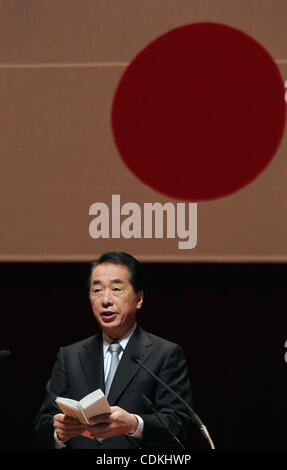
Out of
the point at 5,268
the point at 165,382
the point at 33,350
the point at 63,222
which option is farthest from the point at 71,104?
Answer: the point at 165,382

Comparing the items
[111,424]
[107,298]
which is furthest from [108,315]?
[111,424]

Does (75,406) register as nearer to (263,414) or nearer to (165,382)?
(165,382)

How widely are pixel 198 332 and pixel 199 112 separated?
2.60 feet

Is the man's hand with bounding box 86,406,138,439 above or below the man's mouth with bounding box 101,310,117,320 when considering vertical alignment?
below

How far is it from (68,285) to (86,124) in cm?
59

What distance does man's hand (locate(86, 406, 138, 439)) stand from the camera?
195cm

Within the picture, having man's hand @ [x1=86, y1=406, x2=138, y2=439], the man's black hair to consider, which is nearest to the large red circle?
the man's black hair

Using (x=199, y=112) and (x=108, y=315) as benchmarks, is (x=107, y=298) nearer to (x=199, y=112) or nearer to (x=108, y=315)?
(x=108, y=315)

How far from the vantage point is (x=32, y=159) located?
291 cm

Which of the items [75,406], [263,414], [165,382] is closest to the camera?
[75,406]

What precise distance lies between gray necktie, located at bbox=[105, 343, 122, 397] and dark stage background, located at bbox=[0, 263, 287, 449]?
73cm

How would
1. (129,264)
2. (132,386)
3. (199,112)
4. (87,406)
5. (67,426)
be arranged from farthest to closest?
(199,112) < (129,264) < (132,386) < (67,426) < (87,406)

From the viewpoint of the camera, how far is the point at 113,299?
2.23m

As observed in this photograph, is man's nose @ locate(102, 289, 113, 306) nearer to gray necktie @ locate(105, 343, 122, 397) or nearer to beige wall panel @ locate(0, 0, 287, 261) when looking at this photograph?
gray necktie @ locate(105, 343, 122, 397)
